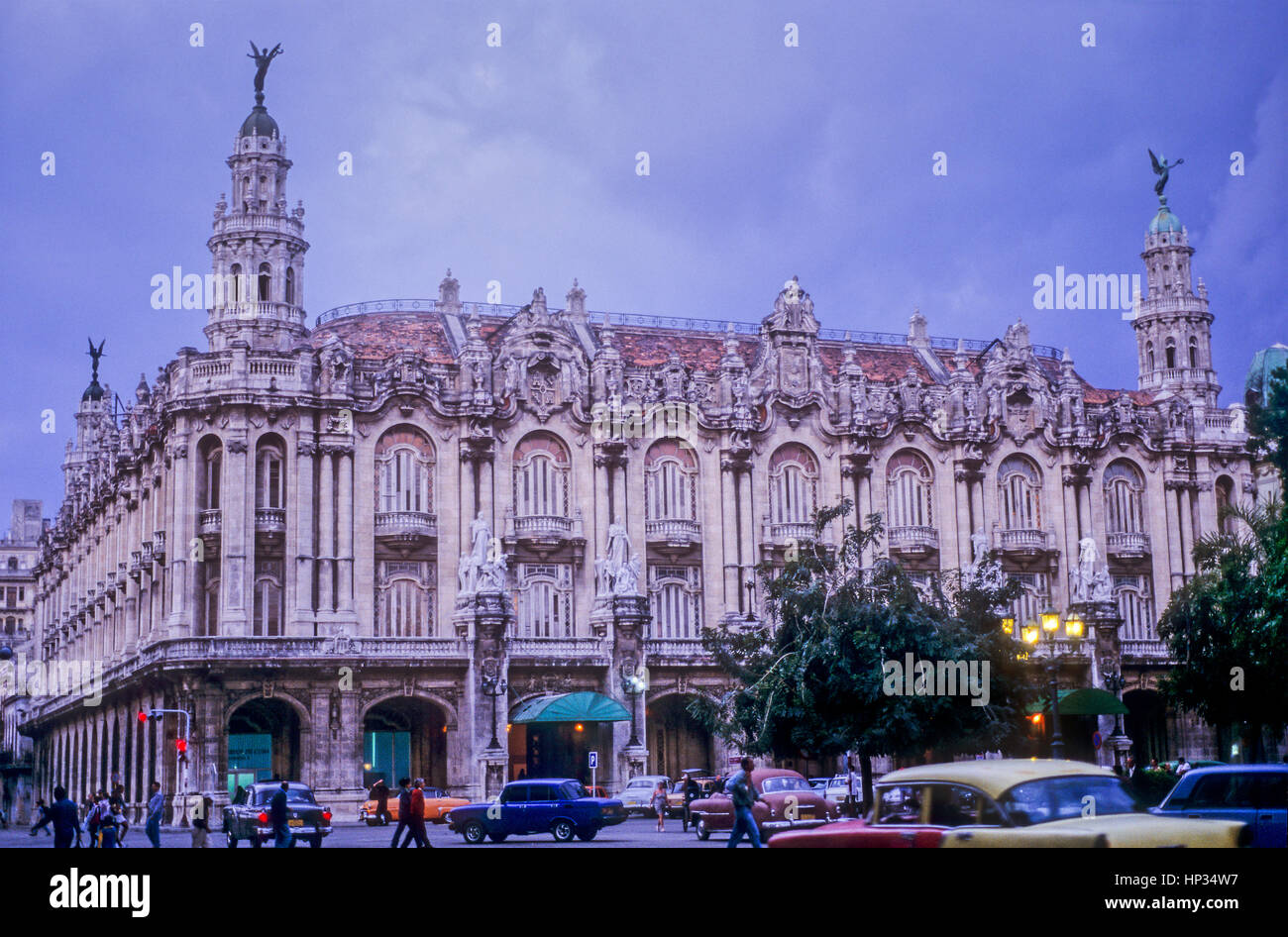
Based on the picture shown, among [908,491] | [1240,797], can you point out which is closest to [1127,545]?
[908,491]

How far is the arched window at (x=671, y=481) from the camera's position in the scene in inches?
2542

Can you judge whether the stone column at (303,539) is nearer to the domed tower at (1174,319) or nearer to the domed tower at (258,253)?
the domed tower at (258,253)

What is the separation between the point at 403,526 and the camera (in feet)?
199

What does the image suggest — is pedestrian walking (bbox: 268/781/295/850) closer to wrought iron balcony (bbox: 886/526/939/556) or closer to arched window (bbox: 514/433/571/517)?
arched window (bbox: 514/433/571/517)

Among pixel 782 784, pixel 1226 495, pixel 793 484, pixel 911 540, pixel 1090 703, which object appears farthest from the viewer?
pixel 1226 495

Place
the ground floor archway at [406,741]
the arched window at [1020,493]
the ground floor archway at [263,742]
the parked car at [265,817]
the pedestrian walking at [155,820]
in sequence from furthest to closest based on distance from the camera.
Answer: the arched window at [1020,493] → the ground floor archway at [406,741] → the ground floor archway at [263,742] → the parked car at [265,817] → the pedestrian walking at [155,820]

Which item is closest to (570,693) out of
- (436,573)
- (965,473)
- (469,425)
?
(436,573)

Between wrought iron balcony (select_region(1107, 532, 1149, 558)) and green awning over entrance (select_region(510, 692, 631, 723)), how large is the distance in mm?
25360

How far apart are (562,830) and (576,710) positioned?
18099mm

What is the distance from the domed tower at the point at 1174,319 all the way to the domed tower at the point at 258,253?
126 ft

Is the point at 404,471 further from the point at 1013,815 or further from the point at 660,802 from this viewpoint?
the point at 1013,815

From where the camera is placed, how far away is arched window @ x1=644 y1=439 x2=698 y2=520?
64.6m

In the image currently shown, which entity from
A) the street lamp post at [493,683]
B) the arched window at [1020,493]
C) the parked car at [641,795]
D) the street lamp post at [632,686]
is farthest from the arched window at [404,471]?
the arched window at [1020,493]
